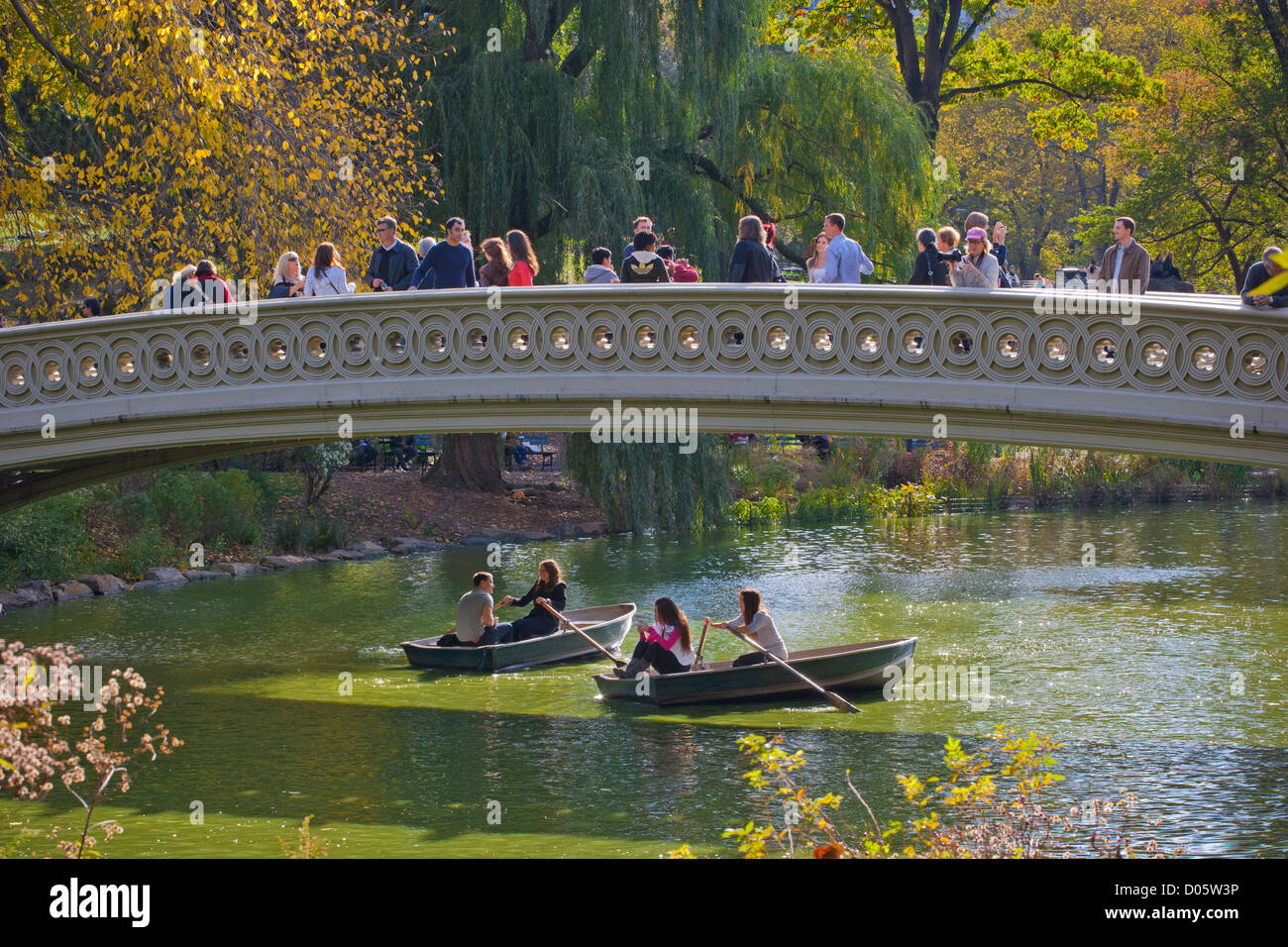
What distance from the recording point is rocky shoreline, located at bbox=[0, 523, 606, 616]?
19.3 metres

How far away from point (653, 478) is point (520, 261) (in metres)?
11.2

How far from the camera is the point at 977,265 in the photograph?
11484 millimetres

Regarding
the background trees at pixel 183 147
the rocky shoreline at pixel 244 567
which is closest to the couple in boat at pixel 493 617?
Answer: the background trees at pixel 183 147

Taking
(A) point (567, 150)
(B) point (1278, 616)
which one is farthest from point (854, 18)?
(B) point (1278, 616)

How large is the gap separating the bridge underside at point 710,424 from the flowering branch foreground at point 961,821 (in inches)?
83.6

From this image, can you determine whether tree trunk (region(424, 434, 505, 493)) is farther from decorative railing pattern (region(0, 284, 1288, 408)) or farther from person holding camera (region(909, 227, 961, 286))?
person holding camera (region(909, 227, 961, 286))

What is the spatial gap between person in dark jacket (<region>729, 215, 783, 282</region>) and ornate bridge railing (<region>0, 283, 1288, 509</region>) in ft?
1.78

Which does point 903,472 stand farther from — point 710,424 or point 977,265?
point 710,424

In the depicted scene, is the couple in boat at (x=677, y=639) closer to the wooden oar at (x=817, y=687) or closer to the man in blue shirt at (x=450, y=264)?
the wooden oar at (x=817, y=687)

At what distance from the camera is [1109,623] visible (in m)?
16.9

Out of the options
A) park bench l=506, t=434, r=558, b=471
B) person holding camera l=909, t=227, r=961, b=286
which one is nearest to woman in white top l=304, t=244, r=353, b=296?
person holding camera l=909, t=227, r=961, b=286

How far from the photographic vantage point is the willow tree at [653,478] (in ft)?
75.0

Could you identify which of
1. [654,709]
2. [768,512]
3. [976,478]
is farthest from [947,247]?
[976,478]
